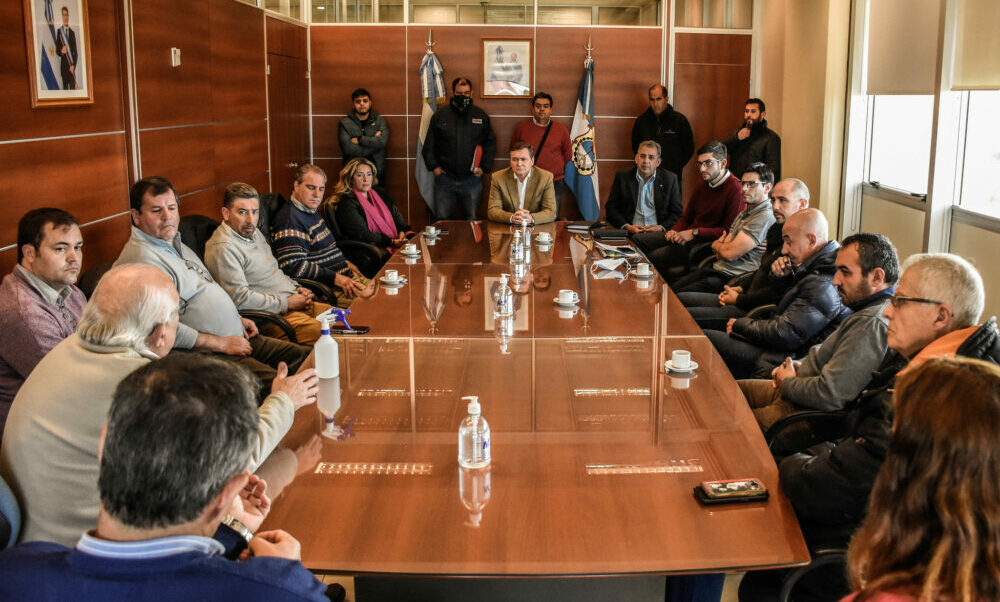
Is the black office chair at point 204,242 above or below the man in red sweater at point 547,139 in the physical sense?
below

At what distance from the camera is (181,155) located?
583 centimetres

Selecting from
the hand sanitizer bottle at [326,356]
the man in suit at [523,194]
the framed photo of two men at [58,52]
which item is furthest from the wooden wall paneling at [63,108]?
the man in suit at [523,194]

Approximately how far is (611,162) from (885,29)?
331 cm

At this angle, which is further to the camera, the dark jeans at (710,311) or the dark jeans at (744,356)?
the dark jeans at (710,311)

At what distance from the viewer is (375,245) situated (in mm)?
6309

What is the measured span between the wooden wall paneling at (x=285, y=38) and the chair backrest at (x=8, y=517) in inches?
261

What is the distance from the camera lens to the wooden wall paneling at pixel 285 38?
8.05m

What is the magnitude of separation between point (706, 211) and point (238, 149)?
11.7ft

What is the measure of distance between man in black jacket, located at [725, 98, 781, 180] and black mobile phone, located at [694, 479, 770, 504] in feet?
21.1

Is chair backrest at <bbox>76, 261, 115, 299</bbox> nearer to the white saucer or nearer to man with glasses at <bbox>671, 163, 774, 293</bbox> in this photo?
the white saucer

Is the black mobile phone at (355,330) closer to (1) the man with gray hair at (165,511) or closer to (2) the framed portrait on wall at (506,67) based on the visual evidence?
(1) the man with gray hair at (165,511)

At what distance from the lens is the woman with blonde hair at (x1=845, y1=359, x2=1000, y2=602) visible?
1240mm

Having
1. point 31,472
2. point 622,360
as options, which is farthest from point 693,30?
point 31,472

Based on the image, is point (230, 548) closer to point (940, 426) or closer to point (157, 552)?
point (157, 552)
